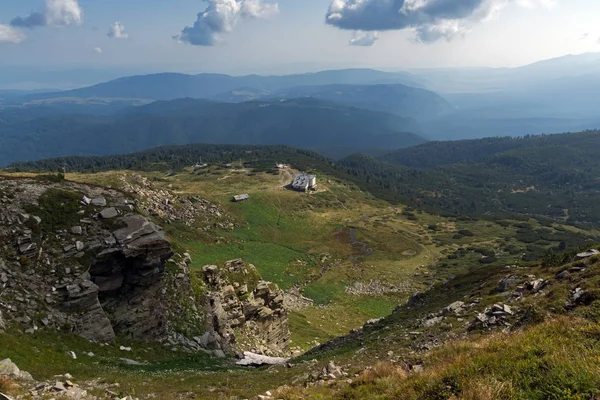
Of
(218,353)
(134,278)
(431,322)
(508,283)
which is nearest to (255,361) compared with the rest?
(218,353)

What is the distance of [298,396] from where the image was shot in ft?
35.4

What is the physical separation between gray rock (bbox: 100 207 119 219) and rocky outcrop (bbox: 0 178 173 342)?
63mm

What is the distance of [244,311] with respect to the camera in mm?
35000

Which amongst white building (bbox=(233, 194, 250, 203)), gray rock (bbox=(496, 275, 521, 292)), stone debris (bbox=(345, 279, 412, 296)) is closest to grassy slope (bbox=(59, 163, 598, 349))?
stone debris (bbox=(345, 279, 412, 296))

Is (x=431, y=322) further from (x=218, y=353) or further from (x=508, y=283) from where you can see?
(x=218, y=353)

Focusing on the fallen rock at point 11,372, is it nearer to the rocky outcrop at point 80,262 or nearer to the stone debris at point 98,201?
the rocky outcrop at point 80,262

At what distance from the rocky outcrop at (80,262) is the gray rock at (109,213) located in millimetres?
63

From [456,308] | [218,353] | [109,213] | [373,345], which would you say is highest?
[109,213]

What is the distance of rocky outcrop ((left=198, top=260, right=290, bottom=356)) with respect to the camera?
97.5 feet

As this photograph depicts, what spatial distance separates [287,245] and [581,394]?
93248mm

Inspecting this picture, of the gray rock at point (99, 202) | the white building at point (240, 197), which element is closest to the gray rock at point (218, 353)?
the gray rock at point (99, 202)

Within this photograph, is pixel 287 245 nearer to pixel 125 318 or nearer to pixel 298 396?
pixel 125 318

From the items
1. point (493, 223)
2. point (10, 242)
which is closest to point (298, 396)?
point (10, 242)

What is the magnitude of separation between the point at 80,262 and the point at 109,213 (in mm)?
4108
